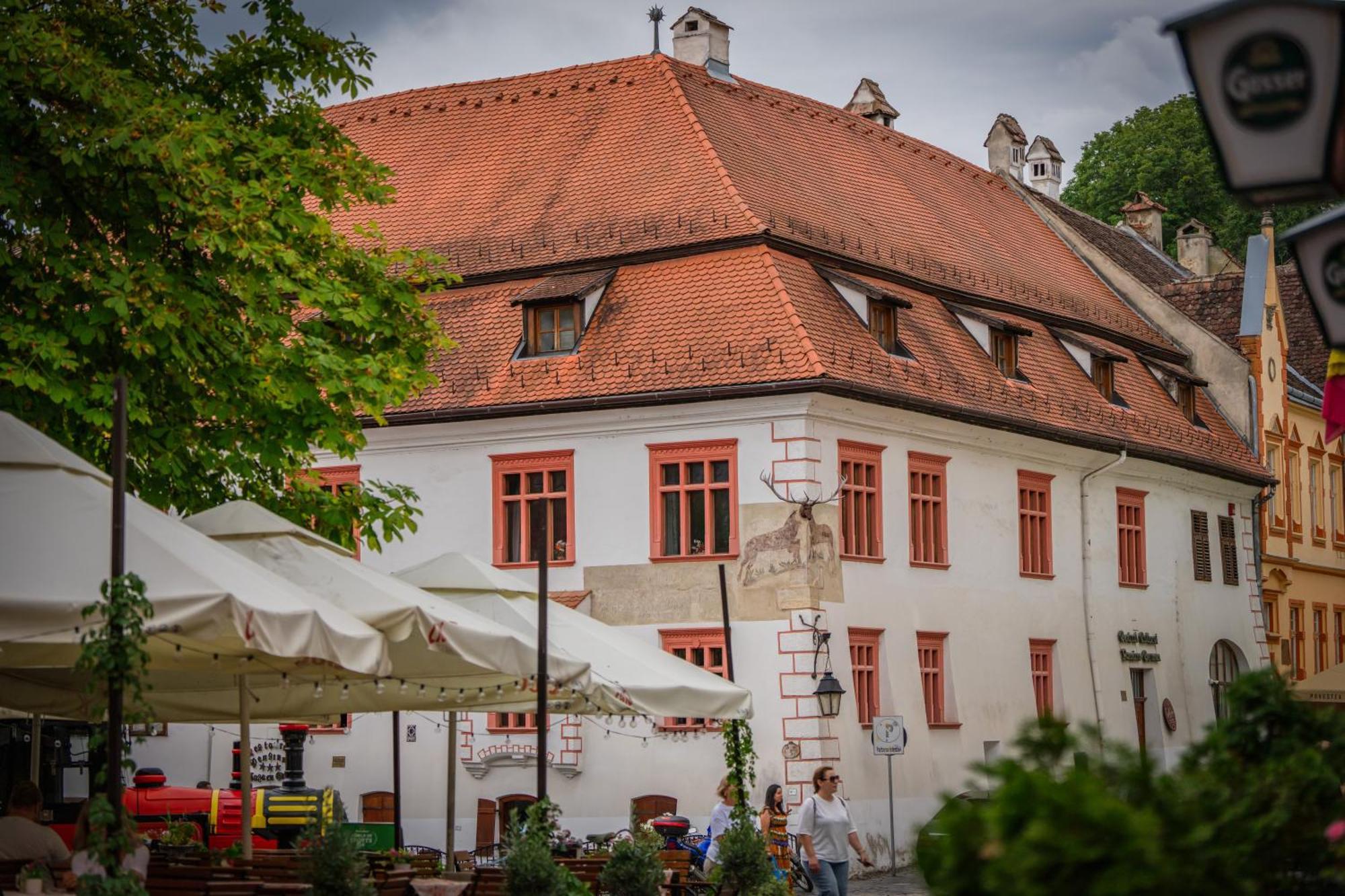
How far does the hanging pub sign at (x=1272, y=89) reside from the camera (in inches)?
233

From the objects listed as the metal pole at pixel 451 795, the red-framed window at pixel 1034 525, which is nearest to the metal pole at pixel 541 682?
the metal pole at pixel 451 795

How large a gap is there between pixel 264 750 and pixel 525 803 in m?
4.88

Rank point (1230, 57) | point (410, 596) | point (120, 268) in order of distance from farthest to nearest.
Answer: point (120, 268)
point (410, 596)
point (1230, 57)

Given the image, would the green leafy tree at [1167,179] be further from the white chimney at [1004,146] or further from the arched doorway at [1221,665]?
the arched doorway at [1221,665]

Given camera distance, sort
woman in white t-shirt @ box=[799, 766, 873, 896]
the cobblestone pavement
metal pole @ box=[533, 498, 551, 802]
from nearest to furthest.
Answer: metal pole @ box=[533, 498, 551, 802], woman in white t-shirt @ box=[799, 766, 873, 896], the cobblestone pavement

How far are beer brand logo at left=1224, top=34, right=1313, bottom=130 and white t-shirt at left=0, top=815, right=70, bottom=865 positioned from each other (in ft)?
36.3

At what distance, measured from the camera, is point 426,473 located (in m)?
33.1

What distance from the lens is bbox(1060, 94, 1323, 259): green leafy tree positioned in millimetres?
65938

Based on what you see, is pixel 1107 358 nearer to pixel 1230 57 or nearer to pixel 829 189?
pixel 829 189

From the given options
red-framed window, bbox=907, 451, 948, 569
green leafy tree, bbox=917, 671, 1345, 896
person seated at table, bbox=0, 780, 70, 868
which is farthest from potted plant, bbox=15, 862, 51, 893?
red-framed window, bbox=907, 451, 948, 569

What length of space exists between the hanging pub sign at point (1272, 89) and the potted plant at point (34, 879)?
927 centimetres

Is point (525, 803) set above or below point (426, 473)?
below

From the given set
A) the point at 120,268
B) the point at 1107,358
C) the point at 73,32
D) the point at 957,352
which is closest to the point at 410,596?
the point at 120,268

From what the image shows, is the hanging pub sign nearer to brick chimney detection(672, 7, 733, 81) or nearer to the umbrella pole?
the umbrella pole
